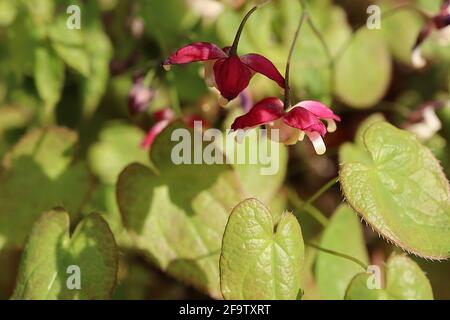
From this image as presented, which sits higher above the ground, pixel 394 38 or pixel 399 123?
pixel 394 38

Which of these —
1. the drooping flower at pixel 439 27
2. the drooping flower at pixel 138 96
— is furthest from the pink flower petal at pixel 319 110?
the drooping flower at pixel 138 96

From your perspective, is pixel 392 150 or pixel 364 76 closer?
pixel 392 150

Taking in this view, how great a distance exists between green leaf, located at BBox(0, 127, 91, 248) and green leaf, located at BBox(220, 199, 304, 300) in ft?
1.38

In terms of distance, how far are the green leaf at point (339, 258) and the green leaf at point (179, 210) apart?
205 mm

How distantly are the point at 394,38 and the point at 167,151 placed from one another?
0.84 meters

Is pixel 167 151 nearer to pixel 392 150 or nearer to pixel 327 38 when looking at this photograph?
pixel 392 150

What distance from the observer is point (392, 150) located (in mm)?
1117

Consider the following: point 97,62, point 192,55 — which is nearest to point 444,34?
point 192,55

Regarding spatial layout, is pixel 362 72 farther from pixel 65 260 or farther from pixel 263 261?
pixel 65 260

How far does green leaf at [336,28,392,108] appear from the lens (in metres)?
1.62

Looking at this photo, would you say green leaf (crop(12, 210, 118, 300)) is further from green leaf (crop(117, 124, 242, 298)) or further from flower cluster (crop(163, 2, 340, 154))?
flower cluster (crop(163, 2, 340, 154))

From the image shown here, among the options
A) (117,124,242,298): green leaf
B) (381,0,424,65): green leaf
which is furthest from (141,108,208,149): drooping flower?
(381,0,424,65): green leaf

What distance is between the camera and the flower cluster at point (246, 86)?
103cm
